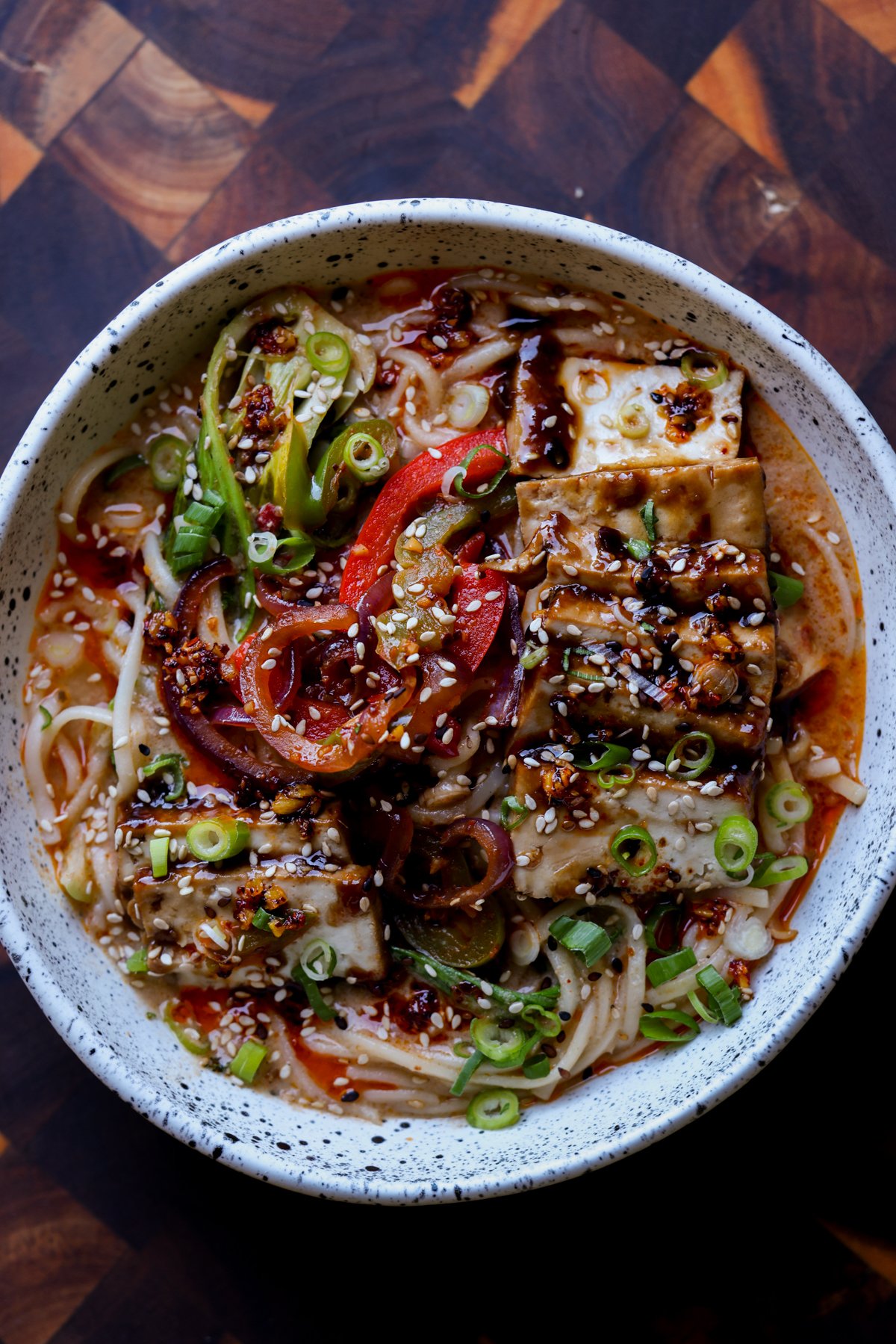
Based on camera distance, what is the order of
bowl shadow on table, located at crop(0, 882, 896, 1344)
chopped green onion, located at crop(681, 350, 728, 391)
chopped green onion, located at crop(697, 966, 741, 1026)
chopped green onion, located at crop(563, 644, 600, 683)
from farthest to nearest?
bowl shadow on table, located at crop(0, 882, 896, 1344), chopped green onion, located at crop(681, 350, 728, 391), chopped green onion, located at crop(697, 966, 741, 1026), chopped green onion, located at crop(563, 644, 600, 683)

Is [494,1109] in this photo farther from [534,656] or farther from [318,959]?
[534,656]

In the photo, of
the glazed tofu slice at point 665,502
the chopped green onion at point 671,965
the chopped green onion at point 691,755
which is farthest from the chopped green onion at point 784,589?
the chopped green onion at point 671,965

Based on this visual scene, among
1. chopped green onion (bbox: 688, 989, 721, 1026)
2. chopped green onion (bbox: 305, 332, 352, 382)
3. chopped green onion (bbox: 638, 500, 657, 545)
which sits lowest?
chopped green onion (bbox: 688, 989, 721, 1026)

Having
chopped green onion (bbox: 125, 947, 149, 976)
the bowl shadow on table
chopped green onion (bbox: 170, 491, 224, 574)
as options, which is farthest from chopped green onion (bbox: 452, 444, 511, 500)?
the bowl shadow on table

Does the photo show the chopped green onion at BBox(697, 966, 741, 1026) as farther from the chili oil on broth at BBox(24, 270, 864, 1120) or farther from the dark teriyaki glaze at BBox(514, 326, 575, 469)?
the dark teriyaki glaze at BBox(514, 326, 575, 469)

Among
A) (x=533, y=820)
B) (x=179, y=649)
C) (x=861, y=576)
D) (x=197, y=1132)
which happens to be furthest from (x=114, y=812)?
(x=861, y=576)

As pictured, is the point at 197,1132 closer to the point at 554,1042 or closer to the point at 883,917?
the point at 554,1042

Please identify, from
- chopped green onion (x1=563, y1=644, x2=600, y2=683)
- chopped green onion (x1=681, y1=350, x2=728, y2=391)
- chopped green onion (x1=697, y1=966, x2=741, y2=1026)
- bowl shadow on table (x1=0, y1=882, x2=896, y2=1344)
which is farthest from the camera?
bowl shadow on table (x1=0, y1=882, x2=896, y2=1344)
